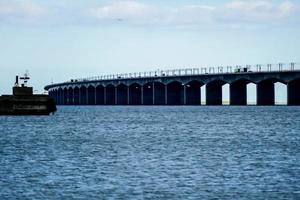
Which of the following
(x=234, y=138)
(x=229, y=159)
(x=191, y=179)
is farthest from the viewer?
Answer: (x=234, y=138)

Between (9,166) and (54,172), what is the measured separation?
518 cm

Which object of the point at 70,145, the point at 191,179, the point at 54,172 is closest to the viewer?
the point at 191,179

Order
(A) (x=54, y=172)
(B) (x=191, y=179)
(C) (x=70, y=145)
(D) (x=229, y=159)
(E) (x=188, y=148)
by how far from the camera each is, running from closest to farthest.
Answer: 1. (B) (x=191, y=179)
2. (A) (x=54, y=172)
3. (D) (x=229, y=159)
4. (E) (x=188, y=148)
5. (C) (x=70, y=145)

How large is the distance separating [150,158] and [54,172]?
10830 millimetres

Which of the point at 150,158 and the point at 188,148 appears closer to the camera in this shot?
the point at 150,158

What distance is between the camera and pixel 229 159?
56.2 metres

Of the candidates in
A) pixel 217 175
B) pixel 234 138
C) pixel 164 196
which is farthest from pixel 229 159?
pixel 234 138

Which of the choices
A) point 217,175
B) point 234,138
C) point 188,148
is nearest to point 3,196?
point 217,175

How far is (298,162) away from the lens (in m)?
54.1

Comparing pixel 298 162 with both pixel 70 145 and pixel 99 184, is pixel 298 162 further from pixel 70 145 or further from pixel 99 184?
pixel 70 145

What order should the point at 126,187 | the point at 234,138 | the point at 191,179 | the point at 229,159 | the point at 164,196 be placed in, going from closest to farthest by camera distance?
the point at 164,196, the point at 126,187, the point at 191,179, the point at 229,159, the point at 234,138

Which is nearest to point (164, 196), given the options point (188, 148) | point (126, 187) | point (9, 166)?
point (126, 187)

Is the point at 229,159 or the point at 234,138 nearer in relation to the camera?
the point at 229,159

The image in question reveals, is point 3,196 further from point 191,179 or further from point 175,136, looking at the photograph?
point 175,136
